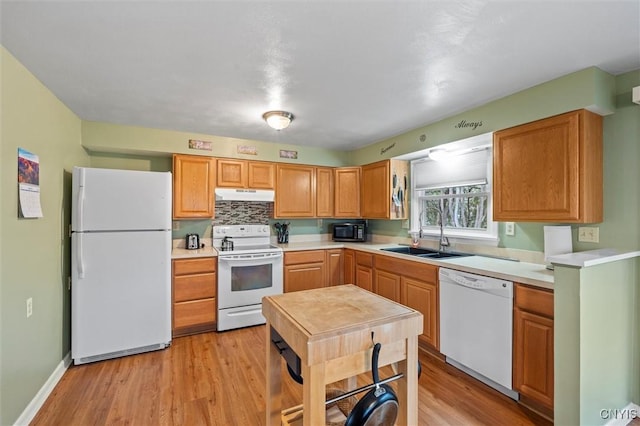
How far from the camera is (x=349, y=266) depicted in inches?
155

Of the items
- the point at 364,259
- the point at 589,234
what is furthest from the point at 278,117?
the point at 589,234

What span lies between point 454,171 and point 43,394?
407cm

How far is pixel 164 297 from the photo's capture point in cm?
291

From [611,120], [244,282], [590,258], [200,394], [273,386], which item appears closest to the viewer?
[273,386]

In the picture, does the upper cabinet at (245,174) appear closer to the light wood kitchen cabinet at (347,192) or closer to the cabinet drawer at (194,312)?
the light wood kitchen cabinet at (347,192)

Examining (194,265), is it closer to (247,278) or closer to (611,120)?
(247,278)

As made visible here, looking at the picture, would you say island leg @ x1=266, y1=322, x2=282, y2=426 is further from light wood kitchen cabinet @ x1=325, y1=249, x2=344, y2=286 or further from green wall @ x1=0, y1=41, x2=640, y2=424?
light wood kitchen cabinet @ x1=325, y1=249, x2=344, y2=286

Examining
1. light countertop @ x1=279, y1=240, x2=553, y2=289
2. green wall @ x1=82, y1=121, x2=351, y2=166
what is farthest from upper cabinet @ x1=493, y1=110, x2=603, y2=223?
green wall @ x1=82, y1=121, x2=351, y2=166

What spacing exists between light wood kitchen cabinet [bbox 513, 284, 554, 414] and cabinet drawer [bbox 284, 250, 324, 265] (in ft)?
7.62

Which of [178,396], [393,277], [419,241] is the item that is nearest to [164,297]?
[178,396]

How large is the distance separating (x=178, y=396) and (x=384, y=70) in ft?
8.98

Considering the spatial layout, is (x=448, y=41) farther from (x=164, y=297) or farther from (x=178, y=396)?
(x=164, y=297)

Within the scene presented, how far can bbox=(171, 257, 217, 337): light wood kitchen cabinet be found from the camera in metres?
3.14

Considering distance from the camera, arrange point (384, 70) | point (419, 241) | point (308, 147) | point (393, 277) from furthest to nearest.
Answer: point (308, 147), point (419, 241), point (393, 277), point (384, 70)
